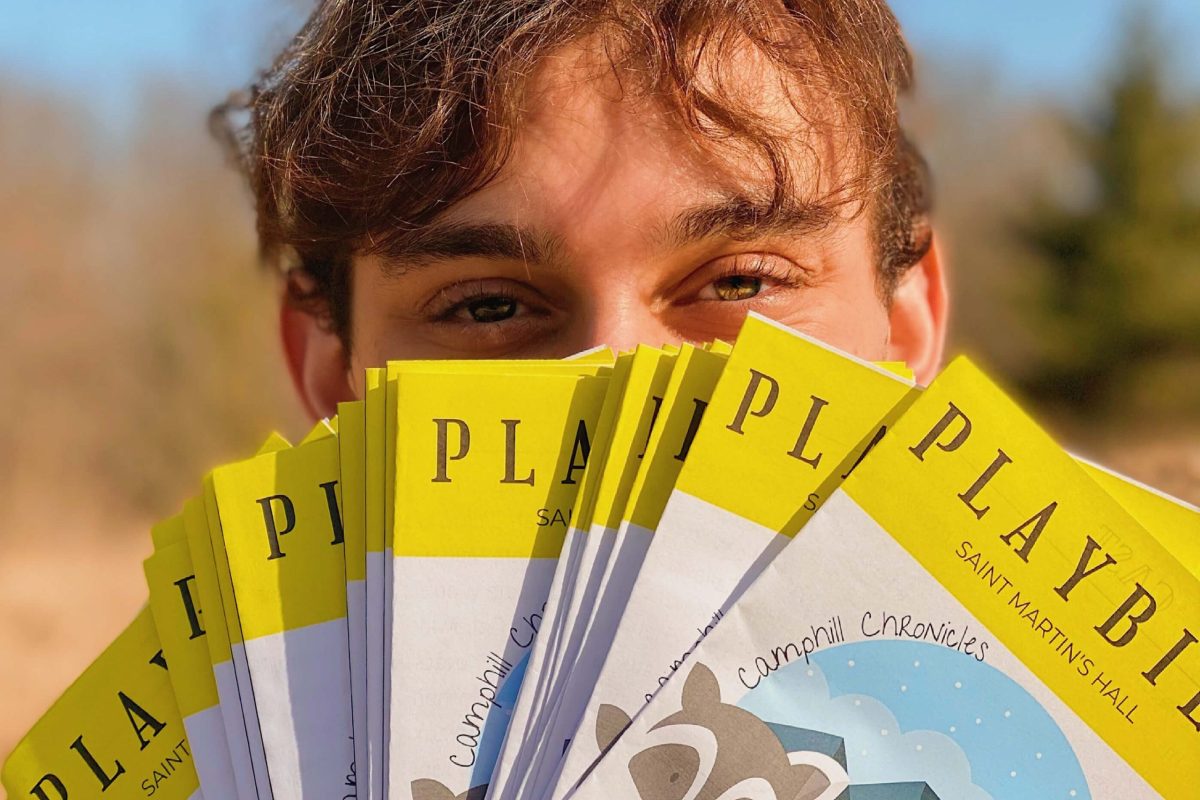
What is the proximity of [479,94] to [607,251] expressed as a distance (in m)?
0.32

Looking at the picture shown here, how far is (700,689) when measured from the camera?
3.51 ft

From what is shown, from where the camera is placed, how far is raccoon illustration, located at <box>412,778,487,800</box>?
3.62ft

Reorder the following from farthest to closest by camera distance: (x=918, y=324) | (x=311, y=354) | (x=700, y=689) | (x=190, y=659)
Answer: (x=311, y=354) < (x=918, y=324) < (x=190, y=659) < (x=700, y=689)

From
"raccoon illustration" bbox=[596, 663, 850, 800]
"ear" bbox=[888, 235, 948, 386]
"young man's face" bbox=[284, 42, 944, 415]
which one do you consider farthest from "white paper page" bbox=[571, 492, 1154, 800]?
"ear" bbox=[888, 235, 948, 386]

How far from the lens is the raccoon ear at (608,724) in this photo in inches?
42.3

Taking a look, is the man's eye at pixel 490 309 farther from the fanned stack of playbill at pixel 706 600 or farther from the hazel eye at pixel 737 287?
the fanned stack of playbill at pixel 706 600

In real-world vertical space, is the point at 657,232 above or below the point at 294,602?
above

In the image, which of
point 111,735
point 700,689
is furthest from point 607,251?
point 111,735

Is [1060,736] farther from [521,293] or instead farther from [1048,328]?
[1048,328]

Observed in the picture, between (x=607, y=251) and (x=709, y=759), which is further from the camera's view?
(x=607, y=251)

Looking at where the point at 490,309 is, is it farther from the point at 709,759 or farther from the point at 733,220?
the point at 709,759

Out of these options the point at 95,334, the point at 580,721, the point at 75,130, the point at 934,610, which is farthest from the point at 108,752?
the point at 75,130

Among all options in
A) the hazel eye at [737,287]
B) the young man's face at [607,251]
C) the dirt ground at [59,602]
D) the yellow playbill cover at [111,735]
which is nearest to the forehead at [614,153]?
the young man's face at [607,251]

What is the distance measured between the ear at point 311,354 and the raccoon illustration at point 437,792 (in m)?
1.30
